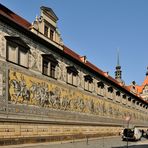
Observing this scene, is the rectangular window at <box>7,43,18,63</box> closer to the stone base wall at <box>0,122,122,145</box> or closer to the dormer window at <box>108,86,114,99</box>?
the stone base wall at <box>0,122,122,145</box>

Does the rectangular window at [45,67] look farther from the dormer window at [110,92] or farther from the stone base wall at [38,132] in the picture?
the dormer window at [110,92]

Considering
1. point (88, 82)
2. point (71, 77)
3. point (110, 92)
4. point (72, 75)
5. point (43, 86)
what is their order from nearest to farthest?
point (43, 86) → point (71, 77) → point (72, 75) → point (88, 82) → point (110, 92)

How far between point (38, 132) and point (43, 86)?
3.43 m

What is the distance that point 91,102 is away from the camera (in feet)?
114

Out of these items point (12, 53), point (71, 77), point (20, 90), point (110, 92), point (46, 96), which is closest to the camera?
point (12, 53)

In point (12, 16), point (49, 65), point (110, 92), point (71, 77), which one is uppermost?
point (12, 16)

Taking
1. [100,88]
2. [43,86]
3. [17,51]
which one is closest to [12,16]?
[17,51]

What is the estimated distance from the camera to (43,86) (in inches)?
954

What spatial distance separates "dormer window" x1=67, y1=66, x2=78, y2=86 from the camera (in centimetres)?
2930

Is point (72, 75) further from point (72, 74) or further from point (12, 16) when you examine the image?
point (12, 16)

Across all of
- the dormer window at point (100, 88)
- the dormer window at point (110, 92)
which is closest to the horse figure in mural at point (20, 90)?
the dormer window at point (100, 88)

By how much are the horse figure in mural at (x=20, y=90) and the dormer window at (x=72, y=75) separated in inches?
306

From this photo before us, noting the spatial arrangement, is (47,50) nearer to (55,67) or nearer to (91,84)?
(55,67)

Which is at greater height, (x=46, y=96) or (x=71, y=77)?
(x=71, y=77)
